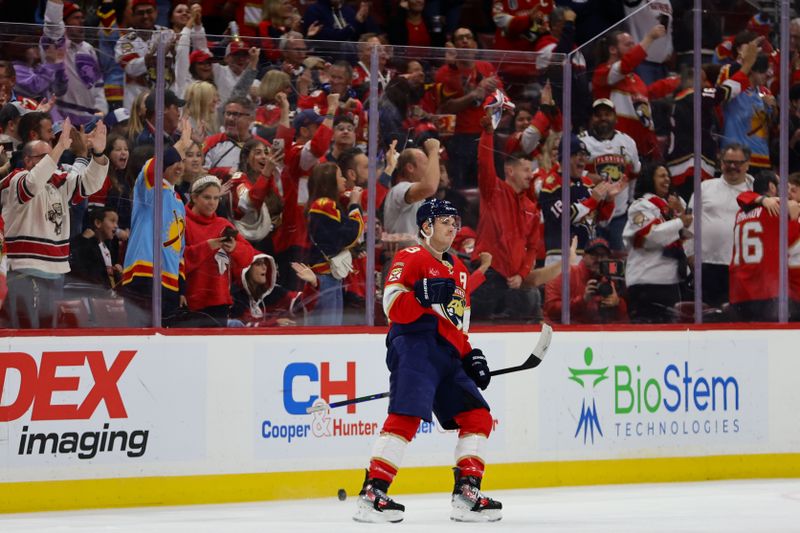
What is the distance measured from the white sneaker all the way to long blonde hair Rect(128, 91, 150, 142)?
2131mm

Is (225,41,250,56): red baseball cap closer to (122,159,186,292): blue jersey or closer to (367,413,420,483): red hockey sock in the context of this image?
(122,159,186,292): blue jersey

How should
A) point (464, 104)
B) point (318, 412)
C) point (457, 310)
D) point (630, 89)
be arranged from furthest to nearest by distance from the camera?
point (630, 89), point (464, 104), point (318, 412), point (457, 310)

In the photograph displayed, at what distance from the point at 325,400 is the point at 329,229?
82cm

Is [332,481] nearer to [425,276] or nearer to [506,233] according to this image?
[425,276]

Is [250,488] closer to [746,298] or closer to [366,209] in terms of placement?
[366,209]

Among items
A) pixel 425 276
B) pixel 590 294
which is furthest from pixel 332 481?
pixel 590 294

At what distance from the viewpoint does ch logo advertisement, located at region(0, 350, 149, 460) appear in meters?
5.62

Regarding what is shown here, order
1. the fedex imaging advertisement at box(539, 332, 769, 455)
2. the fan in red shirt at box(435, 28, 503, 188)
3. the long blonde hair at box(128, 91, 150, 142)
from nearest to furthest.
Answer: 1. the long blonde hair at box(128, 91, 150, 142)
2. the fan in red shirt at box(435, 28, 503, 188)
3. the fedex imaging advertisement at box(539, 332, 769, 455)

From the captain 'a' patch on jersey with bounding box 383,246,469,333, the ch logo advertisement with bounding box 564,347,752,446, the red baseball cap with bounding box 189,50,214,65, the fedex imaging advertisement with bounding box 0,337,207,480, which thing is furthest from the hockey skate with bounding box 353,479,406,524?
the red baseball cap with bounding box 189,50,214,65

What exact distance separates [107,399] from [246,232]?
100cm

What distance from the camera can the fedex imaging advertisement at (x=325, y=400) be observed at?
6.11m

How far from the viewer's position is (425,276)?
5281 millimetres

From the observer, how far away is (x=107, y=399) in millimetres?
5773

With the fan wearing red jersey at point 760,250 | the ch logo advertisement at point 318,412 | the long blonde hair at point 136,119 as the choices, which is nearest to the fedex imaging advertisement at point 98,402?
the ch logo advertisement at point 318,412
